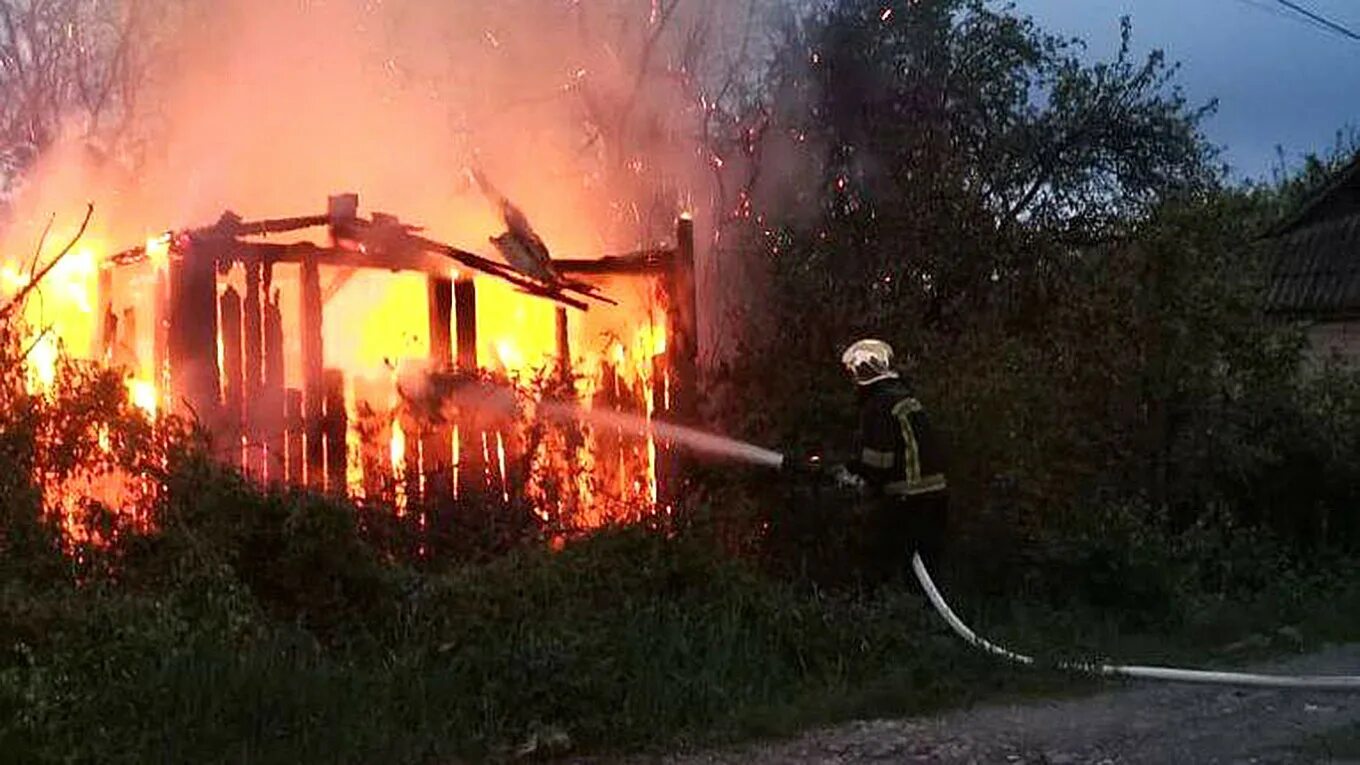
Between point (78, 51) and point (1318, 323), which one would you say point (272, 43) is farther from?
point (1318, 323)

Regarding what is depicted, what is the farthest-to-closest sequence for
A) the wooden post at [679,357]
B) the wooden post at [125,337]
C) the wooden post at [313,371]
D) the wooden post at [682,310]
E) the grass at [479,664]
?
the wooden post at [125,337] < the wooden post at [682,310] < the wooden post at [679,357] < the wooden post at [313,371] < the grass at [479,664]

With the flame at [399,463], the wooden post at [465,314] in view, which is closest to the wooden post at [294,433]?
the flame at [399,463]

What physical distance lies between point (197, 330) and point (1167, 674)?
5.31 metres

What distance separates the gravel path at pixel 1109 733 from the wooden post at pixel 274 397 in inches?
120

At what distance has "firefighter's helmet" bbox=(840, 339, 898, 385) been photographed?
8.06 metres

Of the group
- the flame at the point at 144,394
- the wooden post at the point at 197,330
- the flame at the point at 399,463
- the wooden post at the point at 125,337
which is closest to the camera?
the flame at the point at 144,394

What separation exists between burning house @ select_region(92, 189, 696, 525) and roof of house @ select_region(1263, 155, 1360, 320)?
12.6 m

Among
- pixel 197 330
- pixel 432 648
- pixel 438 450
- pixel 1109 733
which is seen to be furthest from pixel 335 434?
pixel 1109 733

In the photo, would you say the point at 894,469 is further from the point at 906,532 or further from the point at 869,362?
the point at 869,362

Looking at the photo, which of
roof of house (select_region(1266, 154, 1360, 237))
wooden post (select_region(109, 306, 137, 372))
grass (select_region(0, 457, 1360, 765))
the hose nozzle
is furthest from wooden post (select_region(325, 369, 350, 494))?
roof of house (select_region(1266, 154, 1360, 237))

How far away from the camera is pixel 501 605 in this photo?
6.69 meters

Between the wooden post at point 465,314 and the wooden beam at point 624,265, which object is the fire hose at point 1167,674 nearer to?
the wooden beam at point 624,265

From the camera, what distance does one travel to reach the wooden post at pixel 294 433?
7.89 metres

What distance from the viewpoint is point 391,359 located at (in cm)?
869
